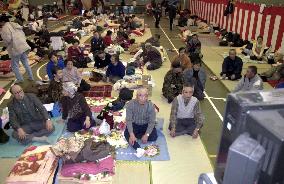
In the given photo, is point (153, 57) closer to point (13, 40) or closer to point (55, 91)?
point (55, 91)

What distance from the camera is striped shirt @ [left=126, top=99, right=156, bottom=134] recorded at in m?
5.64

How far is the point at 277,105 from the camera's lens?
59.0 inches

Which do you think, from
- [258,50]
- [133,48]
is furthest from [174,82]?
[258,50]

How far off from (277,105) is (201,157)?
426cm

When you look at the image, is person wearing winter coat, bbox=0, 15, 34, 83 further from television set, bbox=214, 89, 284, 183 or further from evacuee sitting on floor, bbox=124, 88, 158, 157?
television set, bbox=214, 89, 284, 183

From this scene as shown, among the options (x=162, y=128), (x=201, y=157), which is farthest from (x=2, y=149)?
(x=201, y=157)

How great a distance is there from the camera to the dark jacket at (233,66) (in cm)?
959

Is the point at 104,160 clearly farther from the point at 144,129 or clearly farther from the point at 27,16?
the point at 27,16

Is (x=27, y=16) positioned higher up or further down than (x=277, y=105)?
further down

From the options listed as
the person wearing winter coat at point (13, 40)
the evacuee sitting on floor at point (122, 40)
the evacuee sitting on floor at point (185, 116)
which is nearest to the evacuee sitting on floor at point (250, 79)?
the evacuee sitting on floor at point (185, 116)

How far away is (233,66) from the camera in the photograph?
9648 mm

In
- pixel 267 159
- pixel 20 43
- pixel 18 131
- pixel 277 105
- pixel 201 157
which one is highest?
pixel 277 105

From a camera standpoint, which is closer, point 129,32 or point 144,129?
point 144,129

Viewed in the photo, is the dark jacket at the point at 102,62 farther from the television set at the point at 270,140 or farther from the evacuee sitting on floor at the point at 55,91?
the television set at the point at 270,140
